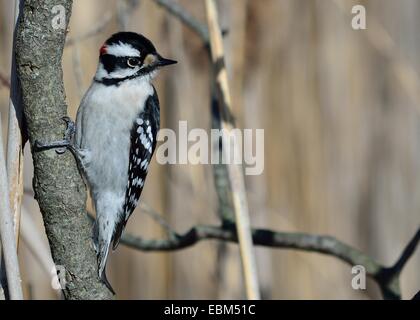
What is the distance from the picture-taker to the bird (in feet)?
9.05

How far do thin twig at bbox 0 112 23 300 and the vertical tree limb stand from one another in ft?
2.57

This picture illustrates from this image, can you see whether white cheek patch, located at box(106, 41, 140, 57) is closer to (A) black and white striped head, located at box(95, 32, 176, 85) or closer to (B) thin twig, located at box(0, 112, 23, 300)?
(A) black and white striped head, located at box(95, 32, 176, 85)

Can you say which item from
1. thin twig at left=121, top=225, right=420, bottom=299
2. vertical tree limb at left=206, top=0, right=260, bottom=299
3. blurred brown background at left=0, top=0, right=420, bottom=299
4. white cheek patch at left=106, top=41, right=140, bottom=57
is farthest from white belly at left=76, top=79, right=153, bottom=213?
blurred brown background at left=0, top=0, right=420, bottom=299

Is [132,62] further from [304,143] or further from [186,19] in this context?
[304,143]

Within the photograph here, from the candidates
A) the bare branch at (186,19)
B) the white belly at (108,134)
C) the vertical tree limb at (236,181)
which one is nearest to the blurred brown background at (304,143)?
the bare branch at (186,19)

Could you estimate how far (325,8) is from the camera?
4.38m

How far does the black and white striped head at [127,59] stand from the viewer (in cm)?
274

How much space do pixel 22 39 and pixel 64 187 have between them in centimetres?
42

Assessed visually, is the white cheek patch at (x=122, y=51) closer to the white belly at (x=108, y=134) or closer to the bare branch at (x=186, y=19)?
the white belly at (x=108, y=134)
